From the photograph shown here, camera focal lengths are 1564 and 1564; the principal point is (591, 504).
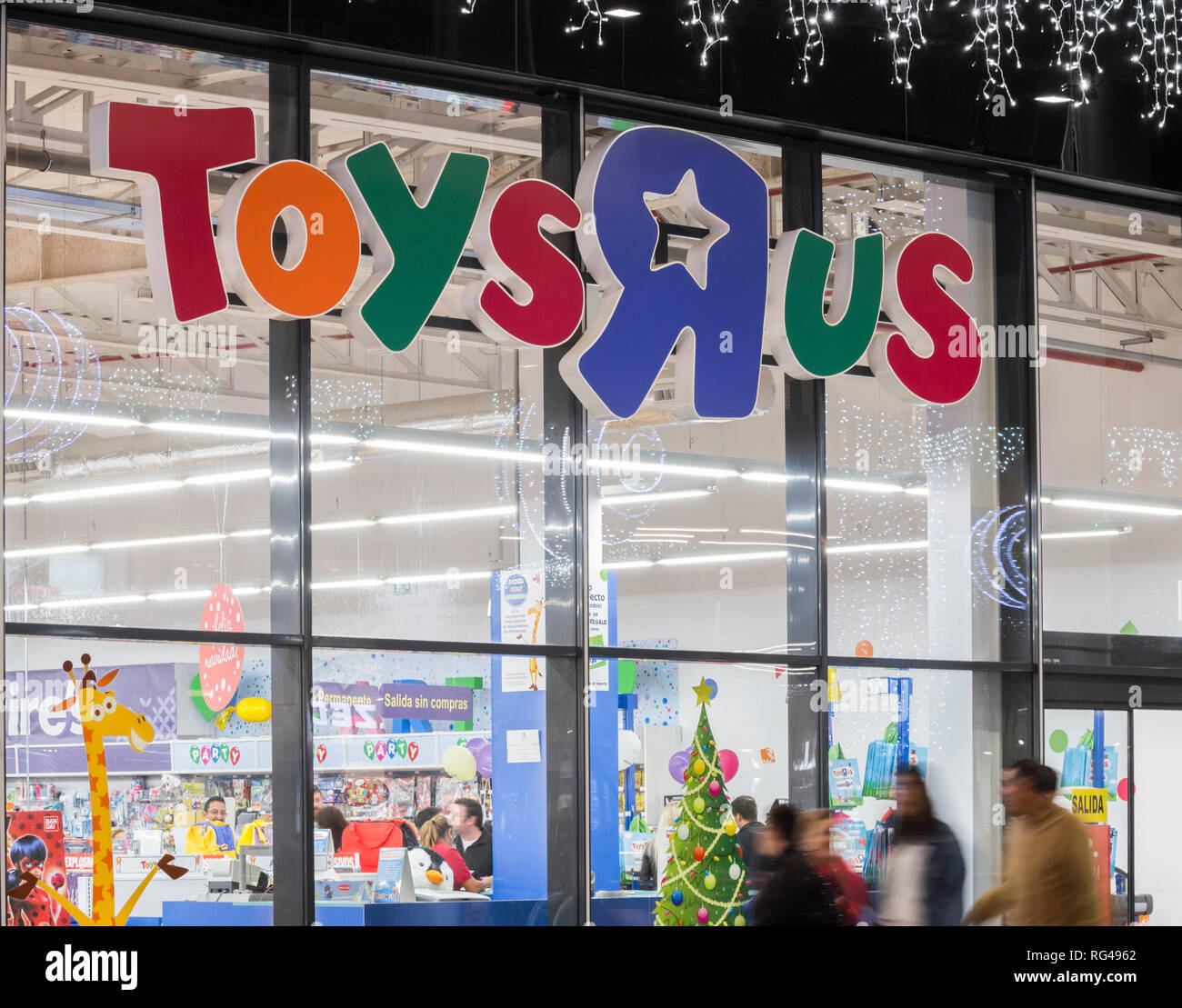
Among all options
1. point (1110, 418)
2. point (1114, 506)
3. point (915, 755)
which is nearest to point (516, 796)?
point (915, 755)

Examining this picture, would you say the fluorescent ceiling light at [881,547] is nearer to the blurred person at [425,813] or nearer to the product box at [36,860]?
the blurred person at [425,813]

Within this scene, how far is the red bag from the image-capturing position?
6.64m

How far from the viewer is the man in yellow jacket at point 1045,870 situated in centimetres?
500

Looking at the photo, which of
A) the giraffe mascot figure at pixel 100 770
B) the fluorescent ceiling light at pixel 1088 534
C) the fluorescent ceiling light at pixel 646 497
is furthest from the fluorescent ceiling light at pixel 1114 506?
the giraffe mascot figure at pixel 100 770

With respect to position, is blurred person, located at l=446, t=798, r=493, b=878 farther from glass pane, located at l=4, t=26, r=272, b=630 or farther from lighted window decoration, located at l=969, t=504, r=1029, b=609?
lighted window decoration, located at l=969, t=504, r=1029, b=609

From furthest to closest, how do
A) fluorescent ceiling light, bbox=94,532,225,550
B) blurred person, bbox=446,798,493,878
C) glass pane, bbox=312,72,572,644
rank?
blurred person, bbox=446,798,493,878 < glass pane, bbox=312,72,572,644 < fluorescent ceiling light, bbox=94,532,225,550

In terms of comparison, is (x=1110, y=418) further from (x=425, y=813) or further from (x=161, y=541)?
(x=161, y=541)

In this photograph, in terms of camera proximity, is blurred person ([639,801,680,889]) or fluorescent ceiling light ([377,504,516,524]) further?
blurred person ([639,801,680,889])

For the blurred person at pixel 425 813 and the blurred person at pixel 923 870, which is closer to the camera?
the blurred person at pixel 923 870

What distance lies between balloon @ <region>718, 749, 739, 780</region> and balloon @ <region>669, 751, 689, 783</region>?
0.61 ft

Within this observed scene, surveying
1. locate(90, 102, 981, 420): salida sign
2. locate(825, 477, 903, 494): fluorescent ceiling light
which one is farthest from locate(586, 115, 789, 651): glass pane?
locate(825, 477, 903, 494): fluorescent ceiling light

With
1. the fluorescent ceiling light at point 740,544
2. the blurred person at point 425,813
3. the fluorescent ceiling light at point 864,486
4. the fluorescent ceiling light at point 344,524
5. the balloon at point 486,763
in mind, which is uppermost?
the fluorescent ceiling light at point 864,486

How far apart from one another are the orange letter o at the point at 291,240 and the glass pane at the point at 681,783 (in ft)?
A: 7.05

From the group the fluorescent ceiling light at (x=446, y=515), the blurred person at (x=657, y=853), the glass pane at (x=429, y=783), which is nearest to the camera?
the glass pane at (x=429, y=783)
